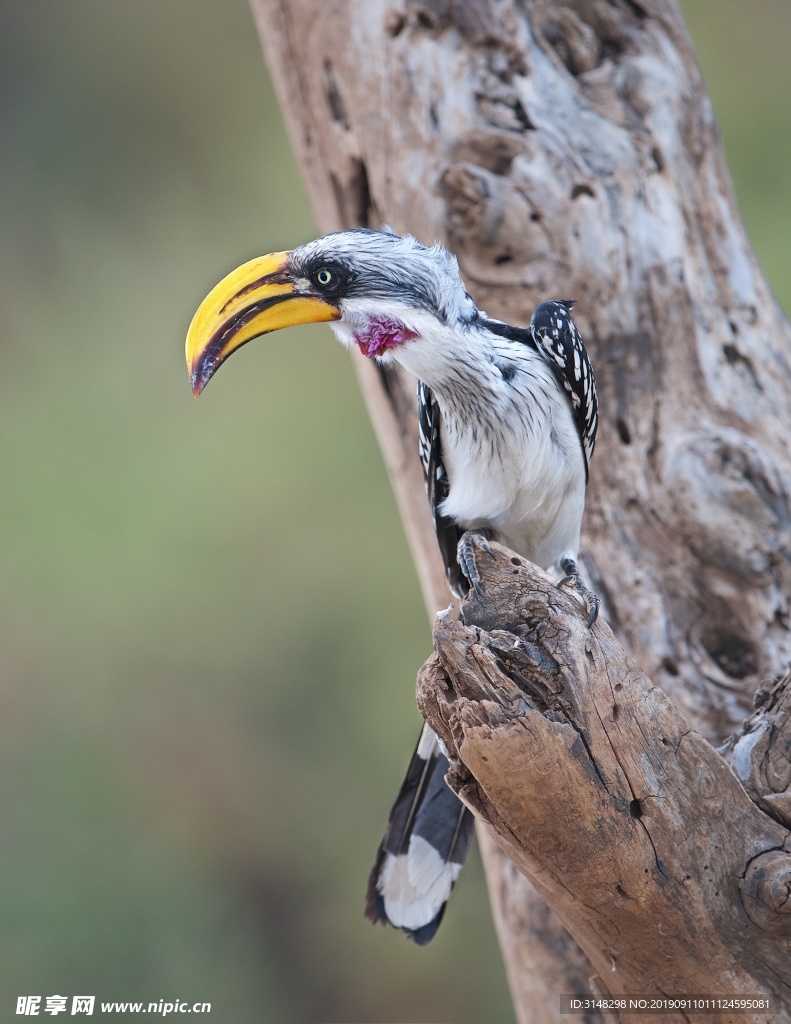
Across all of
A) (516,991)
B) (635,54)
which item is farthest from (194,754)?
(635,54)

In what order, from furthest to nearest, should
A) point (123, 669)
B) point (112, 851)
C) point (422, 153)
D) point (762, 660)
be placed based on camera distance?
point (123, 669) → point (112, 851) → point (422, 153) → point (762, 660)

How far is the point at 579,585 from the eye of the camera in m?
2.16

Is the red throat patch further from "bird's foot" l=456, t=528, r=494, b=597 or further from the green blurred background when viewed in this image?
the green blurred background

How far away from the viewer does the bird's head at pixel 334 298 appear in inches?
75.3

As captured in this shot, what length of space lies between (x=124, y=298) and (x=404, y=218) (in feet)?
11.2

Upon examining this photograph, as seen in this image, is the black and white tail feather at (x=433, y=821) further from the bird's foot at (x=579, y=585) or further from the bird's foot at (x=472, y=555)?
the bird's foot at (x=472, y=555)

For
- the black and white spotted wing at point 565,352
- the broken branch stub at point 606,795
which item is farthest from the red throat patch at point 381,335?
the broken branch stub at point 606,795

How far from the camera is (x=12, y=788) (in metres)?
5.19

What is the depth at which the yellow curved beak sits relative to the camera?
6.23 feet

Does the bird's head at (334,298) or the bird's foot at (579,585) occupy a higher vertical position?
the bird's head at (334,298)

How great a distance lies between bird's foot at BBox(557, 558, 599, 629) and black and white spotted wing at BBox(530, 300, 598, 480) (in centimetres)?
36

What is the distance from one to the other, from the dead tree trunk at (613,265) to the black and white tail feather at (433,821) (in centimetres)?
40

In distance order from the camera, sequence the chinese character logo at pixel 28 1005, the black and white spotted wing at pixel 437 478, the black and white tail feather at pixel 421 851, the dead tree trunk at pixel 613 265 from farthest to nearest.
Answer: the chinese character logo at pixel 28 1005, the dead tree trunk at pixel 613 265, the black and white spotted wing at pixel 437 478, the black and white tail feather at pixel 421 851

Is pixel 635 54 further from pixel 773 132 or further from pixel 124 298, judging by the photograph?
pixel 124 298
